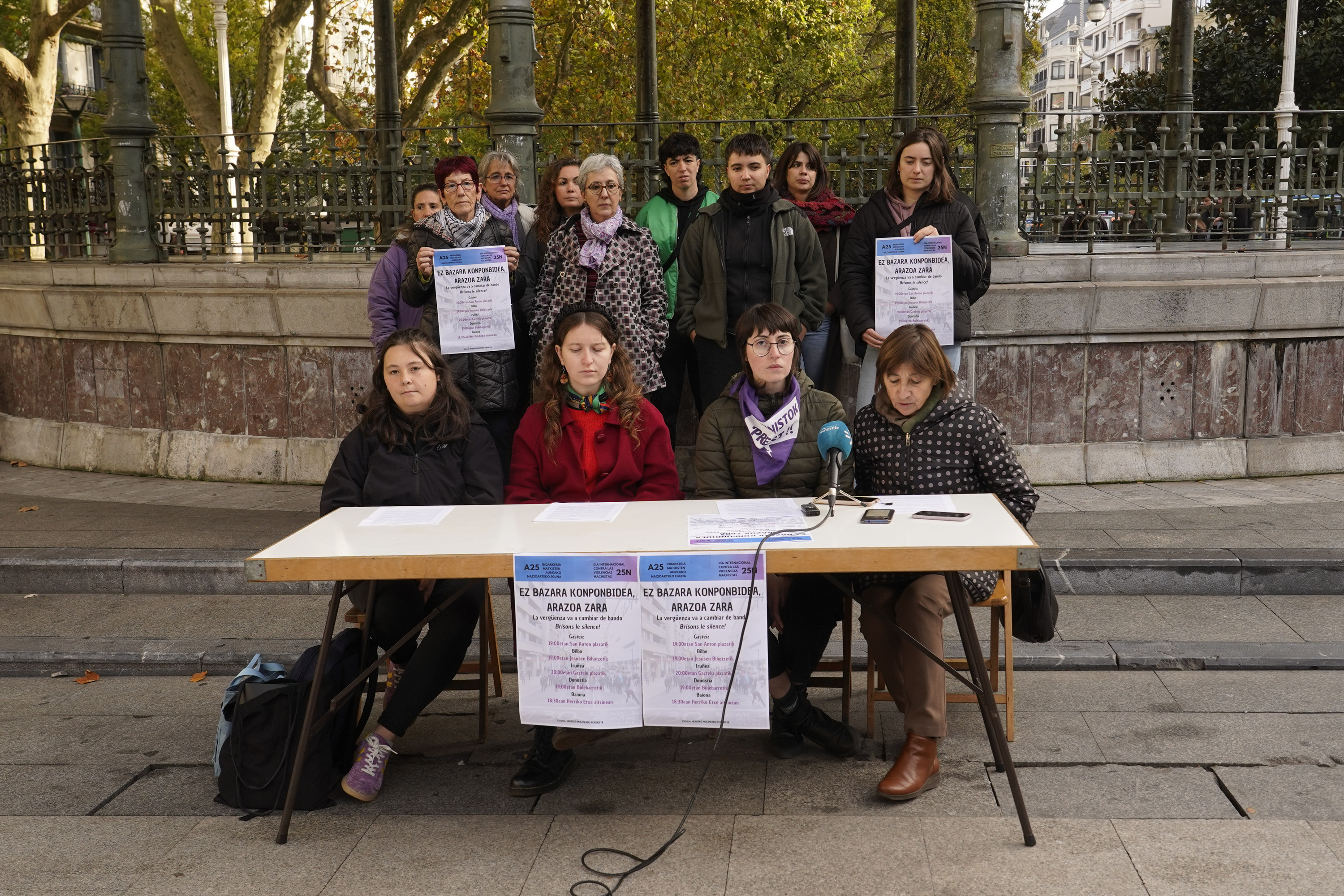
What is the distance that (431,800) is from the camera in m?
4.16

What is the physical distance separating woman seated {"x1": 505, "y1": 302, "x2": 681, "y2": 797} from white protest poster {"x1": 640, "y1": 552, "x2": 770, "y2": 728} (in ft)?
3.47

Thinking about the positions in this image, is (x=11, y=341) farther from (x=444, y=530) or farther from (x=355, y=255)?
(x=444, y=530)

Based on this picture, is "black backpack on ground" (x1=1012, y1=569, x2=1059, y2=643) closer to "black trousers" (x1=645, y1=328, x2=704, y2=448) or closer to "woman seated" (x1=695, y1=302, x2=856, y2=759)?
"woman seated" (x1=695, y1=302, x2=856, y2=759)

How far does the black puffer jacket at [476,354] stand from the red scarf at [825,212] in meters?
1.60

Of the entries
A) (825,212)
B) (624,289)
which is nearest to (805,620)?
(624,289)

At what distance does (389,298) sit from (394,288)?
0.06m

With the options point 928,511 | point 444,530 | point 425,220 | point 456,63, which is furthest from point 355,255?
point 456,63

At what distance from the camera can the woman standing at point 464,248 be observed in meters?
5.98

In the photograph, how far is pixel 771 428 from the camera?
4.53 m

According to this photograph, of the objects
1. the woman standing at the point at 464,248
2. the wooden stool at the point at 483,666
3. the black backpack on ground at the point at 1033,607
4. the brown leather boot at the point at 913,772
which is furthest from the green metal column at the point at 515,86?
the brown leather boot at the point at 913,772

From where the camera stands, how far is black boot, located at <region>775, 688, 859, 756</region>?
171 inches

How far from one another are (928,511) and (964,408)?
26.2 inches

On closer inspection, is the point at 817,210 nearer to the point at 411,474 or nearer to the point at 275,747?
the point at 411,474

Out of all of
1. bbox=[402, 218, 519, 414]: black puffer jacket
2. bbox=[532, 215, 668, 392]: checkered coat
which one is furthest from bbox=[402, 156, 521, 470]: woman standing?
bbox=[532, 215, 668, 392]: checkered coat
